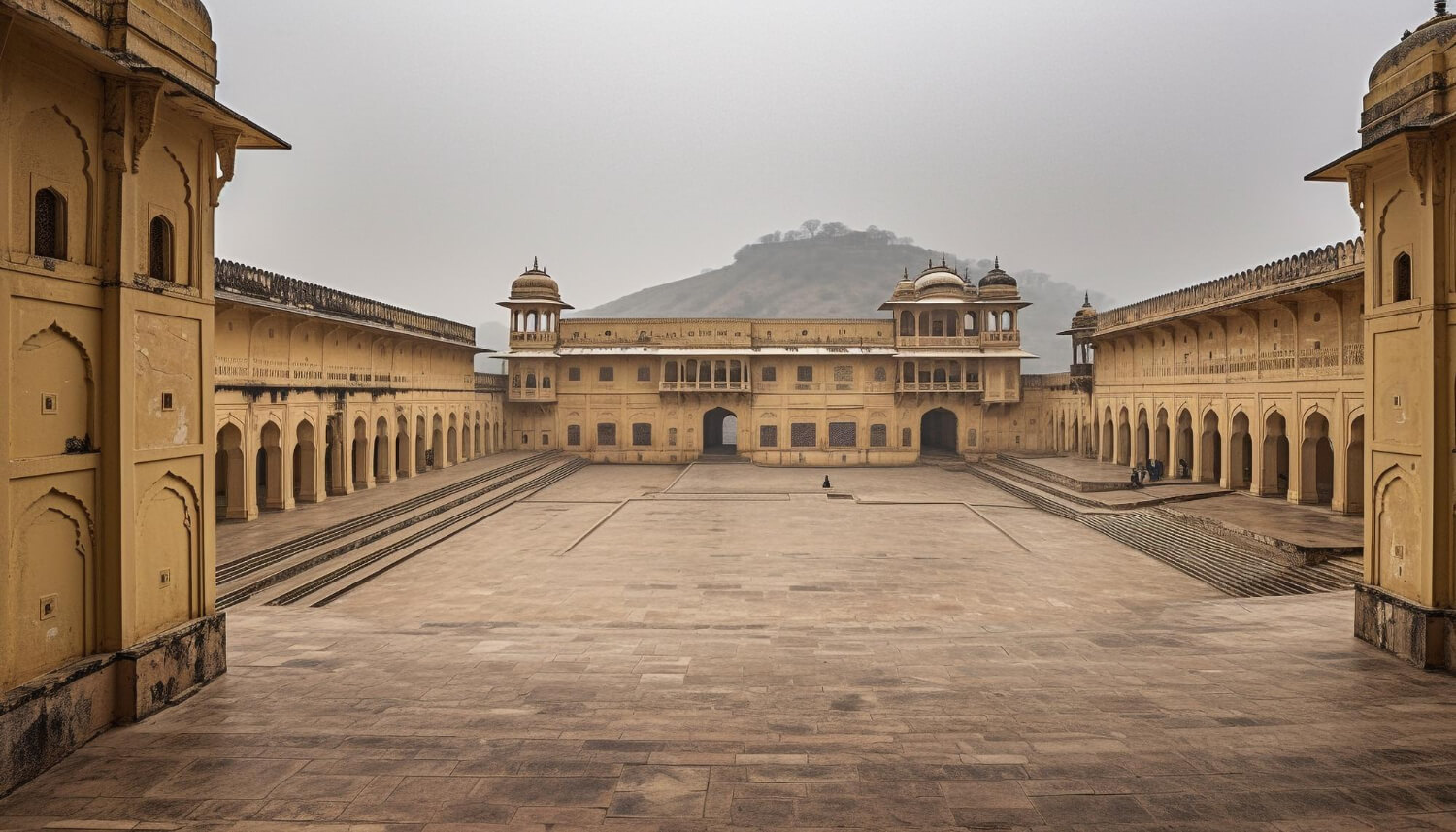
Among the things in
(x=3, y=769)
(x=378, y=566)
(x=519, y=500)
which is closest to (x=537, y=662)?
(x=3, y=769)

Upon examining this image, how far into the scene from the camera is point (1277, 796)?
531 cm

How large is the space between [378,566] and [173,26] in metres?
11.4

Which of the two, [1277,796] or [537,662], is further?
[537,662]

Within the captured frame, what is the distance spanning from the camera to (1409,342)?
809 centimetres

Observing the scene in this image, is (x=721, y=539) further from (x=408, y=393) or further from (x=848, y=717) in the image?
(x=408, y=393)

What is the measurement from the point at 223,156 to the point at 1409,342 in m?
12.6

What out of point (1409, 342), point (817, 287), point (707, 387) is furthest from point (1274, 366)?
point (817, 287)

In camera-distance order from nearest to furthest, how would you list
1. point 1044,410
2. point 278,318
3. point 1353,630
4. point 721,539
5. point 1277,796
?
point 1277,796
point 1353,630
point 721,539
point 278,318
point 1044,410

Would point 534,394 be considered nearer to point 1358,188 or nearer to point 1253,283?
point 1253,283

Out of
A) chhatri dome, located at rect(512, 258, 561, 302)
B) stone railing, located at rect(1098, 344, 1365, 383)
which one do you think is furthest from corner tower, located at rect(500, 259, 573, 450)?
stone railing, located at rect(1098, 344, 1365, 383)

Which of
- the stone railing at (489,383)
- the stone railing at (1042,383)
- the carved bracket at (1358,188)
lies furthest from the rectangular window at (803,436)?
the carved bracket at (1358,188)

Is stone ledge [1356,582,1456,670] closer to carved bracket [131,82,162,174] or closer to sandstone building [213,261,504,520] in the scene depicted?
carved bracket [131,82,162,174]

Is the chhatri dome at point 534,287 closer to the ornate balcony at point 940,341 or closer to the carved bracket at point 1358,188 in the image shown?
the ornate balcony at point 940,341

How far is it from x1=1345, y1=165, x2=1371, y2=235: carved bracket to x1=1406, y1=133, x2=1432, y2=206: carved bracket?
942 millimetres
